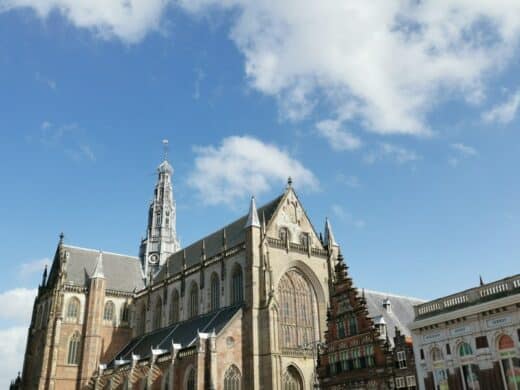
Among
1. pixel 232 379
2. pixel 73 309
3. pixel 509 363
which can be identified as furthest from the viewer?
pixel 73 309

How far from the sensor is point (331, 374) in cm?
3438

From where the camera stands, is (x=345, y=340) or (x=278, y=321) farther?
(x=278, y=321)

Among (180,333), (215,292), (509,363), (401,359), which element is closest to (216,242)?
(215,292)

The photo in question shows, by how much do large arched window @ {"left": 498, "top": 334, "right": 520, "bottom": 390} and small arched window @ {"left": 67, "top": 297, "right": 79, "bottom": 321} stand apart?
5103cm

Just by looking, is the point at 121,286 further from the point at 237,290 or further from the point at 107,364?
the point at 237,290

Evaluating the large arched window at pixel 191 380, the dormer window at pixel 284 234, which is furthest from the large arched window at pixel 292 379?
the dormer window at pixel 284 234

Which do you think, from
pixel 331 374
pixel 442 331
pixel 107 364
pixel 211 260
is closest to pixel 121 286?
pixel 107 364

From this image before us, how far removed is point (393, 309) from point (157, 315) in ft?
92.1

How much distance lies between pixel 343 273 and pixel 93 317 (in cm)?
3707

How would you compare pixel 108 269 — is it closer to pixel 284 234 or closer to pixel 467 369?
pixel 284 234

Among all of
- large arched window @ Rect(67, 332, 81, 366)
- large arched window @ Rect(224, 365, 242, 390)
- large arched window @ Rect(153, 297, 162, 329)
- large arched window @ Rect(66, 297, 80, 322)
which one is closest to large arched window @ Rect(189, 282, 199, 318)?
large arched window @ Rect(153, 297, 162, 329)

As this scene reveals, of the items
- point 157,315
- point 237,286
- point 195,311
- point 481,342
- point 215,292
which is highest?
point 215,292

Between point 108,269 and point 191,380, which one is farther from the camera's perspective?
point 108,269

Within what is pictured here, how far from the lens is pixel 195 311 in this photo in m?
Answer: 53.6
